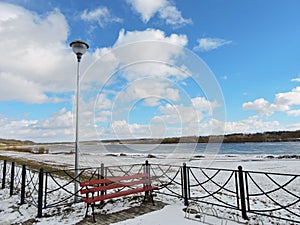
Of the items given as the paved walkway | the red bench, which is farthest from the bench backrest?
the paved walkway

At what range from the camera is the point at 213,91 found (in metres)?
7.50

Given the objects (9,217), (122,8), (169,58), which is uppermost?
(122,8)

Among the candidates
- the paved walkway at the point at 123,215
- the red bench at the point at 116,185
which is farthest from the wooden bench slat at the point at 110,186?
the paved walkway at the point at 123,215

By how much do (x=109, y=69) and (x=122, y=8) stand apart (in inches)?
140

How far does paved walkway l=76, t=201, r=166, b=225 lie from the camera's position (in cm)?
452

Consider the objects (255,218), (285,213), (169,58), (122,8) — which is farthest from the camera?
(122,8)

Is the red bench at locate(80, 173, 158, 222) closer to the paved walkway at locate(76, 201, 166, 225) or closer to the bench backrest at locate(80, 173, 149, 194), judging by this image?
the bench backrest at locate(80, 173, 149, 194)

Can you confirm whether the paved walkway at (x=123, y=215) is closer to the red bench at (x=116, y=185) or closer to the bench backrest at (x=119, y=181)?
the red bench at (x=116, y=185)

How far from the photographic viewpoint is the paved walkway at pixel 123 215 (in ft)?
14.8

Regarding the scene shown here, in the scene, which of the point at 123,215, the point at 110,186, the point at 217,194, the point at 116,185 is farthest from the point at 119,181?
the point at 217,194

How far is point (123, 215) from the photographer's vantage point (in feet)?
15.8

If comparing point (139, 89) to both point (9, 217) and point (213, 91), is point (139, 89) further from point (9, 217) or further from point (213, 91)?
point (9, 217)

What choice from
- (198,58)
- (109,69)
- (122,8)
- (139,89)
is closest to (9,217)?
(109,69)

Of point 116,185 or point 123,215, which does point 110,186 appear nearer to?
point 116,185
